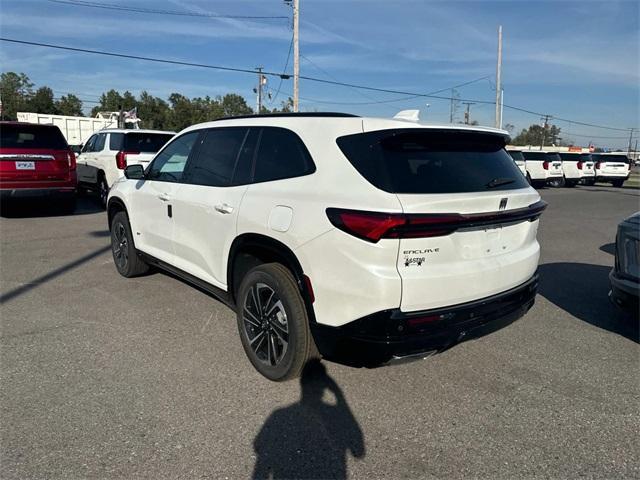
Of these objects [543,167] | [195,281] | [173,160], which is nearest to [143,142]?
[173,160]

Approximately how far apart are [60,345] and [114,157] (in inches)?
337

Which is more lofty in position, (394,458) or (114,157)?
(114,157)

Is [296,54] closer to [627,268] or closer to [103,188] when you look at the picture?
[103,188]

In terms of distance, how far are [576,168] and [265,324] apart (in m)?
27.3

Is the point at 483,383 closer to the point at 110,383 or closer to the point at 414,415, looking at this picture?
the point at 414,415

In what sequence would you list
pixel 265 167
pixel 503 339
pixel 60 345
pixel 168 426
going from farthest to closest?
pixel 503 339, pixel 60 345, pixel 265 167, pixel 168 426

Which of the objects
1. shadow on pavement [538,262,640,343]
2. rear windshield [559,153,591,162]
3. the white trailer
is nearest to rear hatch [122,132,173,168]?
shadow on pavement [538,262,640,343]

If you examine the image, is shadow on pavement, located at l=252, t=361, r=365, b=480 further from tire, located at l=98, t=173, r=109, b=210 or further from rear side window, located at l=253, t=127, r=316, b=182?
tire, located at l=98, t=173, r=109, b=210

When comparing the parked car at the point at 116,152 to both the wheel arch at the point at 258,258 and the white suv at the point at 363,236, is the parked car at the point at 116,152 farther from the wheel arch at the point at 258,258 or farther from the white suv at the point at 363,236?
the white suv at the point at 363,236

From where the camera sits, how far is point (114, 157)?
11.7 meters

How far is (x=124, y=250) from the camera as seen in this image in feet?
19.6

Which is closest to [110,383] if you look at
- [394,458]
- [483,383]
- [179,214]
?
[179,214]

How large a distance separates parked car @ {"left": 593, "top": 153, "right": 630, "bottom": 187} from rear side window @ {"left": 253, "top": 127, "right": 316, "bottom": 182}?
1162 inches

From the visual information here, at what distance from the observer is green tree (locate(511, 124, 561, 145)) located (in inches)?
4781
